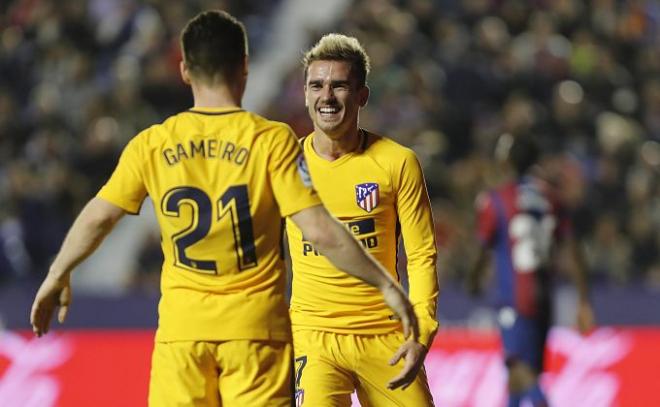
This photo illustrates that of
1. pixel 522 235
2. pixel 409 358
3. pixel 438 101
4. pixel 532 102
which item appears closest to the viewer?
pixel 409 358

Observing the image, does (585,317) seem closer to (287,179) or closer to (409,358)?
(409,358)

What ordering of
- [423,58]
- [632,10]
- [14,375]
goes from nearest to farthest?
[14,375], [423,58], [632,10]

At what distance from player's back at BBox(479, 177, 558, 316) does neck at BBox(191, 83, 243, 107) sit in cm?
444

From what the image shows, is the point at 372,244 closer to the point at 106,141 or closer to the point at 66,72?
Result: the point at 106,141

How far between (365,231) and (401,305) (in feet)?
4.55

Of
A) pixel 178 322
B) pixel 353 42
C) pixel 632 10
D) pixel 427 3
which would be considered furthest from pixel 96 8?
pixel 178 322

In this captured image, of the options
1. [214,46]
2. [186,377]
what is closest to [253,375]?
[186,377]

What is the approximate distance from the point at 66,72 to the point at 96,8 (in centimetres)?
129

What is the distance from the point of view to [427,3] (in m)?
15.9

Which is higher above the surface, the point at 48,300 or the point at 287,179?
the point at 287,179

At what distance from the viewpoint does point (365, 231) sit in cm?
579

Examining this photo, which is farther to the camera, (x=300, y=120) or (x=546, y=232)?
(x=300, y=120)

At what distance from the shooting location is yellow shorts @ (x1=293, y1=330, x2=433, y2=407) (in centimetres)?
557

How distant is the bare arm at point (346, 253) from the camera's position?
4.42m
